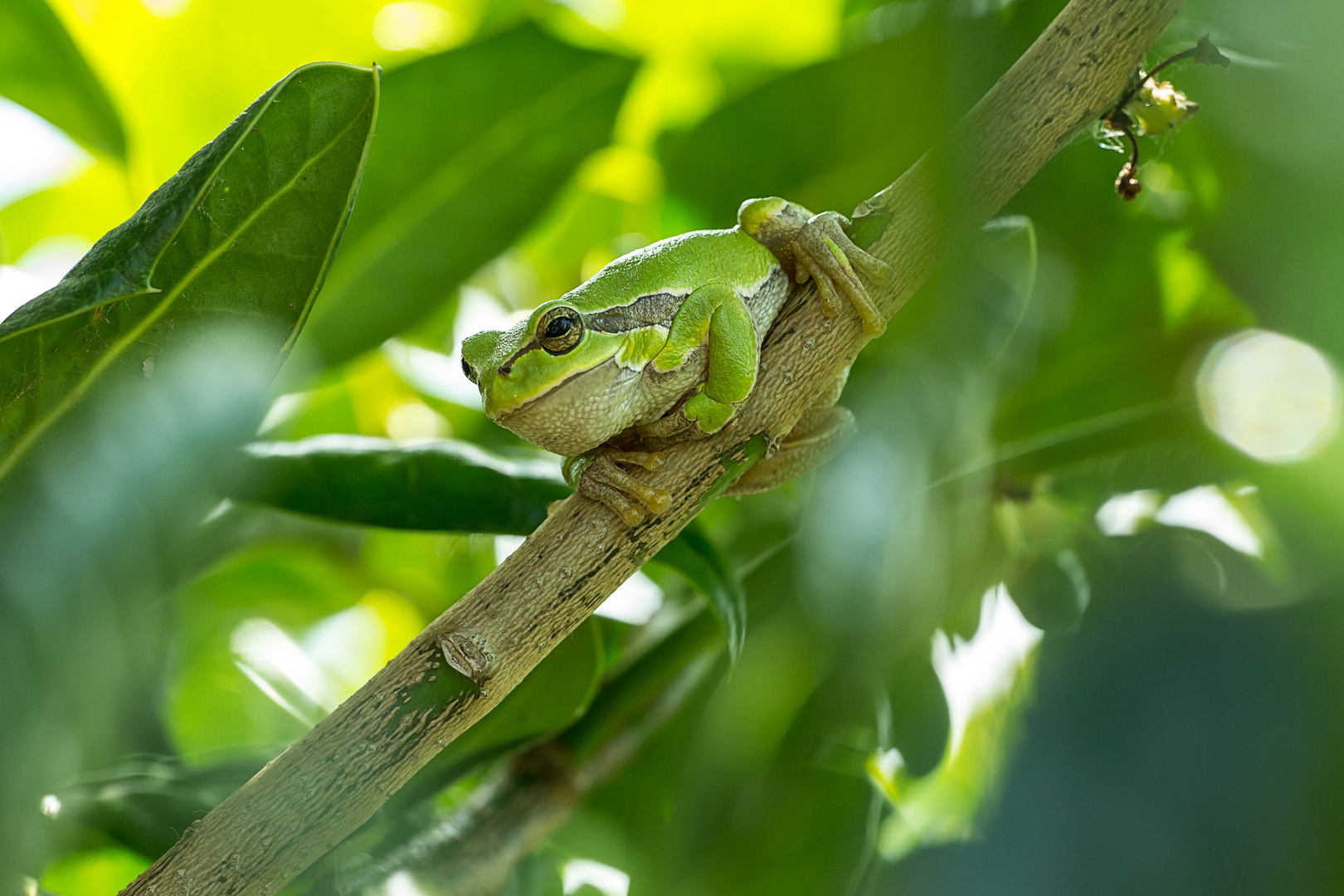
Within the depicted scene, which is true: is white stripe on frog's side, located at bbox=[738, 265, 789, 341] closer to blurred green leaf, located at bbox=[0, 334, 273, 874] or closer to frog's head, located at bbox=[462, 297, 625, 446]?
frog's head, located at bbox=[462, 297, 625, 446]

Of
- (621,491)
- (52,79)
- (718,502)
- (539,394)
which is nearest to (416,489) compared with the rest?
(539,394)

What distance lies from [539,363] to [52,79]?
0.74 metres

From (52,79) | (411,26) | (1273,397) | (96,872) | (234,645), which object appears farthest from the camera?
(411,26)

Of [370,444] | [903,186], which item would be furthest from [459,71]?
[903,186]

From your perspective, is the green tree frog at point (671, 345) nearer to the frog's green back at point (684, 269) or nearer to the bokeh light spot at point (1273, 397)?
the frog's green back at point (684, 269)

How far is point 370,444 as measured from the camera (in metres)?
0.81

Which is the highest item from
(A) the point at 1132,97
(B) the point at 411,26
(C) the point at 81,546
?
(B) the point at 411,26

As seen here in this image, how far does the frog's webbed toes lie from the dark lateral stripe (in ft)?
0.42

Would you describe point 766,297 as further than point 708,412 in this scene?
Yes

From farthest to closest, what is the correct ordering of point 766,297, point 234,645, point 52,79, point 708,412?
point 234,645 → point 52,79 → point 766,297 → point 708,412

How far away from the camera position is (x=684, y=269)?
79 cm

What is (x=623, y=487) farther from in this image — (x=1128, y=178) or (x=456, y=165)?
(x=456, y=165)

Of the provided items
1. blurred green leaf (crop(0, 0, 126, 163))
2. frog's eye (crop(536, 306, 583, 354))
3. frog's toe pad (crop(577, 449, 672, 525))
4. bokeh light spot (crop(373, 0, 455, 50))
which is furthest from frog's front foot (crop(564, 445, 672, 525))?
bokeh light spot (crop(373, 0, 455, 50))

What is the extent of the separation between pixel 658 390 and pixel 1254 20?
0.54 metres
